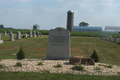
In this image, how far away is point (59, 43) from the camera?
36.0 ft

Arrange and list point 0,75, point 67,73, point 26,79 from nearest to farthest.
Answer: point 26,79, point 0,75, point 67,73

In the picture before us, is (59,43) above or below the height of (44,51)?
above

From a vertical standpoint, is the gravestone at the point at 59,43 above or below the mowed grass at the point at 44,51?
above

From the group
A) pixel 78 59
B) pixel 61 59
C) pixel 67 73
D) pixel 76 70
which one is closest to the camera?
pixel 67 73

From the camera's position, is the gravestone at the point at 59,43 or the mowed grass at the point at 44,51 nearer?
the gravestone at the point at 59,43

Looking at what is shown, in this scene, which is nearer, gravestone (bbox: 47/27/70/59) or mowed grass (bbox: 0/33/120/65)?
gravestone (bbox: 47/27/70/59)

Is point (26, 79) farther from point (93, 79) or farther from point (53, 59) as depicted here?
point (53, 59)

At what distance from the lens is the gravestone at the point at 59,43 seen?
35.9 feet

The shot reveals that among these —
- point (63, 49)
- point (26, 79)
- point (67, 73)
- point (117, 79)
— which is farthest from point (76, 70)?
point (63, 49)

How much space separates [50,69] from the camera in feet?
25.7

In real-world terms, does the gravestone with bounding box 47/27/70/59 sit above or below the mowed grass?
above

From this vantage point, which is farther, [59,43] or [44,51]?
[44,51]

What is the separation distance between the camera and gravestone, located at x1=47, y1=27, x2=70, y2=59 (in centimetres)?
1095

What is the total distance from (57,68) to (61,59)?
9.62 feet
